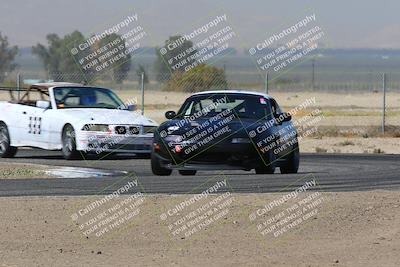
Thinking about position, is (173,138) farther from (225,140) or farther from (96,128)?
(96,128)

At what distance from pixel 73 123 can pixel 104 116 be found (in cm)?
59

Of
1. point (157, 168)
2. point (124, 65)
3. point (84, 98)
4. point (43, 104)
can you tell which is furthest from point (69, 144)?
point (124, 65)

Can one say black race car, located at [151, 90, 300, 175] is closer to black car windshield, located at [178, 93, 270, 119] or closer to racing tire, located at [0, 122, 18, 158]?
black car windshield, located at [178, 93, 270, 119]

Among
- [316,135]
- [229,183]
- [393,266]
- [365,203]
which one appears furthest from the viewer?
[316,135]

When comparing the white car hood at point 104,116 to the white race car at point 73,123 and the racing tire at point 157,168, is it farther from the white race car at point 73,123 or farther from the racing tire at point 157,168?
the racing tire at point 157,168

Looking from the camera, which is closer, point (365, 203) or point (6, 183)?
point (365, 203)

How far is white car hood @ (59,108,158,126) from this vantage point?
23094 millimetres

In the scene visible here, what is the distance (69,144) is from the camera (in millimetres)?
23406

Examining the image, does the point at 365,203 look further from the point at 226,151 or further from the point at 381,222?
the point at 226,151

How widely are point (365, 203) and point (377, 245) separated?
2.46 metres

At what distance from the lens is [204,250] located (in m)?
12.5

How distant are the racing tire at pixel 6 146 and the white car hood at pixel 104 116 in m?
1.65

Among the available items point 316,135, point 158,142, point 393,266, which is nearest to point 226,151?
point 158,142

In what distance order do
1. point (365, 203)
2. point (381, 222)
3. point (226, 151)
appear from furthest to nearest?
point (226, 151) < point (365, 203) < point (381, 222)
